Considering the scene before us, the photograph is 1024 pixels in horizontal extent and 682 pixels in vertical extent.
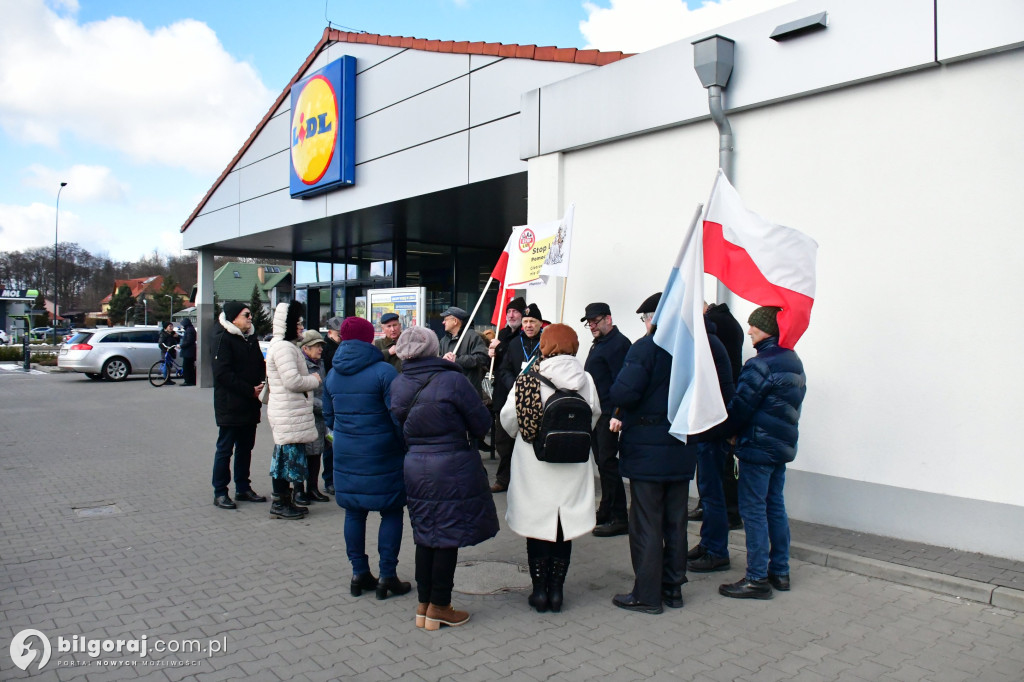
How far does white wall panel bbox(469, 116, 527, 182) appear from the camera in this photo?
915 centimetres

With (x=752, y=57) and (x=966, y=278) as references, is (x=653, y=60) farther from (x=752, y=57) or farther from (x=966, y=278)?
(x=966, y=278)

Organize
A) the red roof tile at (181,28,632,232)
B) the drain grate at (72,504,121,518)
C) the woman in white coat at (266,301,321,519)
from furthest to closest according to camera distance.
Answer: the red roof tile at (181,28,632,232) → the drain grate at (72,504,121,518) → the woman in white coat at (266,301,321,519)

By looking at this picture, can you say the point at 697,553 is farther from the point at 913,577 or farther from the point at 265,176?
the point at 265,176

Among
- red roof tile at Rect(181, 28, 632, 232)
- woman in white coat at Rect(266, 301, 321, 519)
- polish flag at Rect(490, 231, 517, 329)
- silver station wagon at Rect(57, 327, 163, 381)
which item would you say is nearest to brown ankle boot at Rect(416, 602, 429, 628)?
woman in white coat at Rect(266, 301, 321, 519)

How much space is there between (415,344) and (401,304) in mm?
8423

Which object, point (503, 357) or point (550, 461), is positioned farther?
point (503, 357)

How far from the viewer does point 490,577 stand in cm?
508

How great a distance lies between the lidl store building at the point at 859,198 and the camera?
5062 millimetres

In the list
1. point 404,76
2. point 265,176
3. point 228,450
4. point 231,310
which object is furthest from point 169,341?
point 231,310

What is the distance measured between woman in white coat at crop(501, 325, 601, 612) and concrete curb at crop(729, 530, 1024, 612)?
205cm

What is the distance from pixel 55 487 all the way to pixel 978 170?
9.16 metres

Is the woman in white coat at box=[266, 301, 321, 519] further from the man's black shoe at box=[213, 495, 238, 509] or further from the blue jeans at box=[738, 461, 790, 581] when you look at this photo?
the blue jeans at box=[738, 461, 790, 581]

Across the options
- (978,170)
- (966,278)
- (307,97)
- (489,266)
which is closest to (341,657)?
(966,278)

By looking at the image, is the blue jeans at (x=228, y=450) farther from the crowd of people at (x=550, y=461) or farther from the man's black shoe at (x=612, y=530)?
the man's black shoe at (x=612, y=530)
